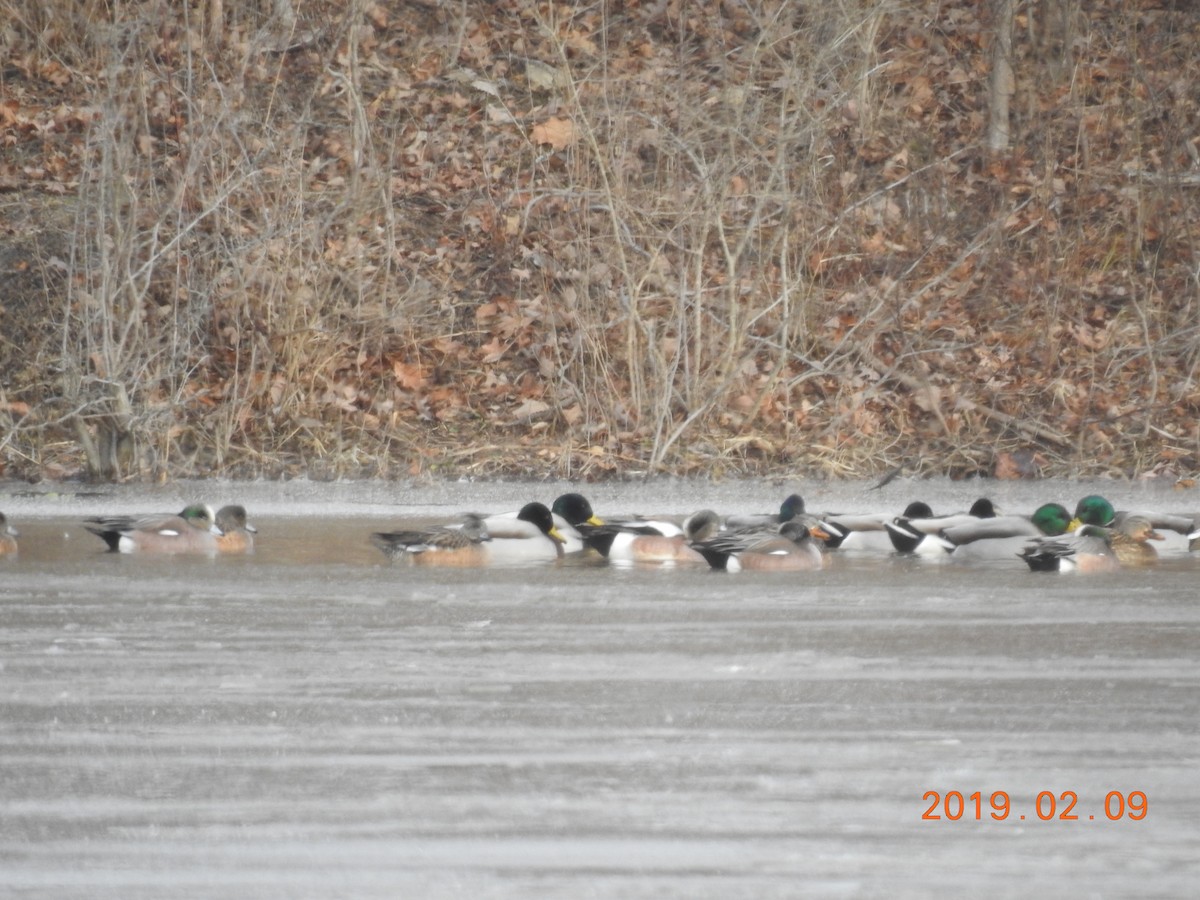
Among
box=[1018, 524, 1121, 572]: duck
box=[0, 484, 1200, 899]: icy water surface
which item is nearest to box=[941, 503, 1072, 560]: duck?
box=[1018, 524, 1121, 572]: duck

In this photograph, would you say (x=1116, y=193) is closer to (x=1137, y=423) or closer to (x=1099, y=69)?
(x=1099, y=69)

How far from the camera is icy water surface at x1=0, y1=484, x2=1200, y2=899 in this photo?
14.9ft

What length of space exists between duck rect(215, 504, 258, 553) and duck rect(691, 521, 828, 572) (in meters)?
2.63

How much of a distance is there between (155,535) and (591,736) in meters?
6.26

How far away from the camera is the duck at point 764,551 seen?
11.0 meters

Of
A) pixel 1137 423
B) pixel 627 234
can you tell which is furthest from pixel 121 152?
pixel 1137 423

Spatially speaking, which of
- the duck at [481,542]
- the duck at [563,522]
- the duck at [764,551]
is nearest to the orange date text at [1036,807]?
the duck at [764,551]

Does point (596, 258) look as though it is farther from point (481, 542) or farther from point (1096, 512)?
point (481, 542)

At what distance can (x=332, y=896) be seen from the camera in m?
4.29

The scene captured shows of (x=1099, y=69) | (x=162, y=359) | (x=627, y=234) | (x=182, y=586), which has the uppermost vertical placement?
(x=1099, y=69)

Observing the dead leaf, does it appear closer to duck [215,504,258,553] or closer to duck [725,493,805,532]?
duck [725,493,805,532]

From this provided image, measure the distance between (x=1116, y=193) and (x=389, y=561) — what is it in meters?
12.1

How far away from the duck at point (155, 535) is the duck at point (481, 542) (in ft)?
3.31

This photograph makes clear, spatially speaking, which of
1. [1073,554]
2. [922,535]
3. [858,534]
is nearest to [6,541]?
[858,534]
